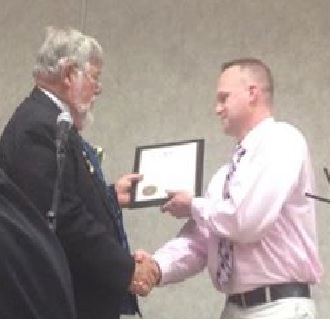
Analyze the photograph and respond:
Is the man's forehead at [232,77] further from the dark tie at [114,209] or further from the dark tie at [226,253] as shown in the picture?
the dark tie at [114,209]

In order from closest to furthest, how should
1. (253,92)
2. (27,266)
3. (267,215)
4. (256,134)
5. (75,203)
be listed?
(27,266)
(75,203)
(267,215)
(256,134)
(253,92)

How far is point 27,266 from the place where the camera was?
5.39 feet

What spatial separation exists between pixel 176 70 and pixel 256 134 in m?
1.18

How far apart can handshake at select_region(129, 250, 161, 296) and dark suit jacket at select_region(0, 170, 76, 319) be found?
744mm

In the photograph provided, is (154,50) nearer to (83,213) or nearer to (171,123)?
(171,123)

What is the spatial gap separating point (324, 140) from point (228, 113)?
932mm

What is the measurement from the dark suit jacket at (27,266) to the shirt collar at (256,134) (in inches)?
38.7

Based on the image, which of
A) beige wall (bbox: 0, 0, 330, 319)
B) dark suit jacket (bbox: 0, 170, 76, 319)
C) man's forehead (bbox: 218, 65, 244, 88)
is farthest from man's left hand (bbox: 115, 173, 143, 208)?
dark suit jacket (bbox: 0, 170, 76, 319)

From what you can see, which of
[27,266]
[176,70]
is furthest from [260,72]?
[27,266]

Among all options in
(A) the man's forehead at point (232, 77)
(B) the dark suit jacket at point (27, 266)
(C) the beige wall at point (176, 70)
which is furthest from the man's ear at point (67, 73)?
(C) the beige wall at point (176, 70)

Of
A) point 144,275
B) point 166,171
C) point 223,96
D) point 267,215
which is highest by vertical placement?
point 223,96

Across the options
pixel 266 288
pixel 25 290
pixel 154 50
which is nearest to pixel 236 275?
pixel 266 288

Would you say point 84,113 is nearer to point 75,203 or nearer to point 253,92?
point 75,203

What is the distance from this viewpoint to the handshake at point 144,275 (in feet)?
8.10
